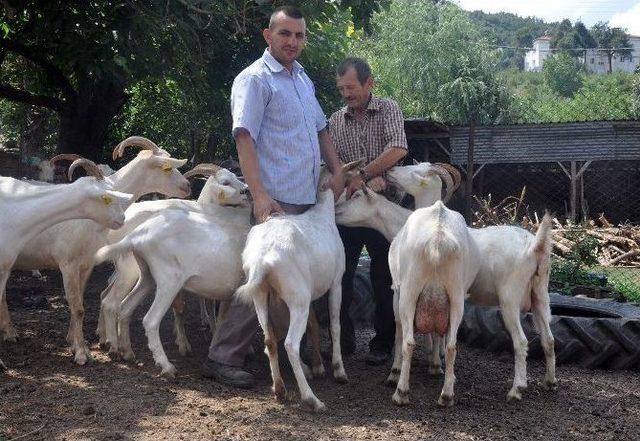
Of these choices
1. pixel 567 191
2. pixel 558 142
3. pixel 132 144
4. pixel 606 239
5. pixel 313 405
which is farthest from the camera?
pixel 567 191

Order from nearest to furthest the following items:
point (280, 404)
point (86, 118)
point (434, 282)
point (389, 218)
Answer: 1. point (280, 404)
2. point (434, 282)
3. point (389, 218)
4. point (86, 118)

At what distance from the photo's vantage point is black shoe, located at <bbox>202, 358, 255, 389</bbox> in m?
5.49

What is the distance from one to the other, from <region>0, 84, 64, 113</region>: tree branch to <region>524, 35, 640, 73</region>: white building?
342 feet

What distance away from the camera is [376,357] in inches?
250

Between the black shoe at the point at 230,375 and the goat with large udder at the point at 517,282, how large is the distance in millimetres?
1620

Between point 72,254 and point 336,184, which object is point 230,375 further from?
point 72,254

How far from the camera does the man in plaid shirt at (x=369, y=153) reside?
622 centimetres

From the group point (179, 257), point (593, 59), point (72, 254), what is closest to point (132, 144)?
point (72, 254)

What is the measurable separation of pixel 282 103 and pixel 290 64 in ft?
0.90

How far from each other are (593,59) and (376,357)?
116m

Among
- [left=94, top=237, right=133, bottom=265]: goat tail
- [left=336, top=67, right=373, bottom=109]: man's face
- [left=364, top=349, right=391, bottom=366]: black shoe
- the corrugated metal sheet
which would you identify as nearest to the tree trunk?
[left=336, top=67, right=373, bottom=109]: man's face

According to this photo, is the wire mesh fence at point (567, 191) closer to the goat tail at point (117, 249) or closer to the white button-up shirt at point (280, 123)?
the white button-up shirt at point (280, 123)

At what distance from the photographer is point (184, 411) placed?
4.89m

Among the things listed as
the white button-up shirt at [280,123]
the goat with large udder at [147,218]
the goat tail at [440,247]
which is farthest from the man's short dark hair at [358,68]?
the goat tail at [440,247]
